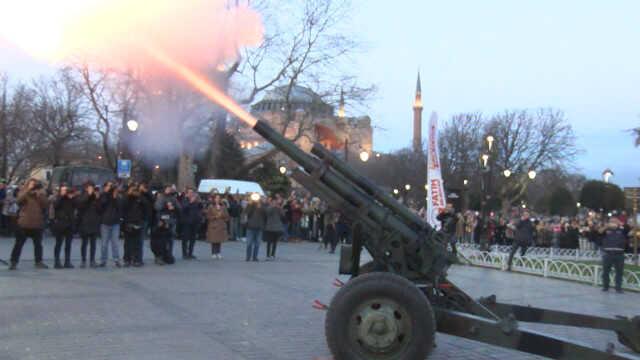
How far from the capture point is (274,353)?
23.1 ft

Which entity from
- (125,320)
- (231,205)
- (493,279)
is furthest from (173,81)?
(231,205)

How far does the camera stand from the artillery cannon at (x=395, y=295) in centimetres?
601

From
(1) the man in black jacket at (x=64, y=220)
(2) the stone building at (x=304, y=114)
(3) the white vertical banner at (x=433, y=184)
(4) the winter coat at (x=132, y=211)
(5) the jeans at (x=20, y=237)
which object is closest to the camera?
(5) the jeans at (x=20, y=237)

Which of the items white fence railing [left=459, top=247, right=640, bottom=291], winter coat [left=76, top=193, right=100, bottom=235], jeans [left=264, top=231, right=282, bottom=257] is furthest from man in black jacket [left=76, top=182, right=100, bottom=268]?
white fence railing [left=459, top=247, right=640, bottom=291]

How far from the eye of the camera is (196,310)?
935 cm

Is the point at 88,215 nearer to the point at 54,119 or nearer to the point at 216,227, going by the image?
the point at 216,227

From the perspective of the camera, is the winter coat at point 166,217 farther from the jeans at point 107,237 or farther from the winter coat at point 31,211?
the winter coat at point 31,211

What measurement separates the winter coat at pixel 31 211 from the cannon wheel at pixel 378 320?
892cm

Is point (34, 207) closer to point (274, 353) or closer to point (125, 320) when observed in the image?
point (125, 320)

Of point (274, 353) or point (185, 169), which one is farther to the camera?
point (185, 169)

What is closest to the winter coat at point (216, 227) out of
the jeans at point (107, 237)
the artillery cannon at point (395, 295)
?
the jeans at point (107, 237)

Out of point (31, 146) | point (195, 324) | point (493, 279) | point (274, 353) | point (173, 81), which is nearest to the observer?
point (274, 353)

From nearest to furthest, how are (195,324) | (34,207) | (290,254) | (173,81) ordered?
(195,324), (173,81), (34,207), (290,254)

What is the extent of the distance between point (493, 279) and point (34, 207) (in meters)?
10.5
